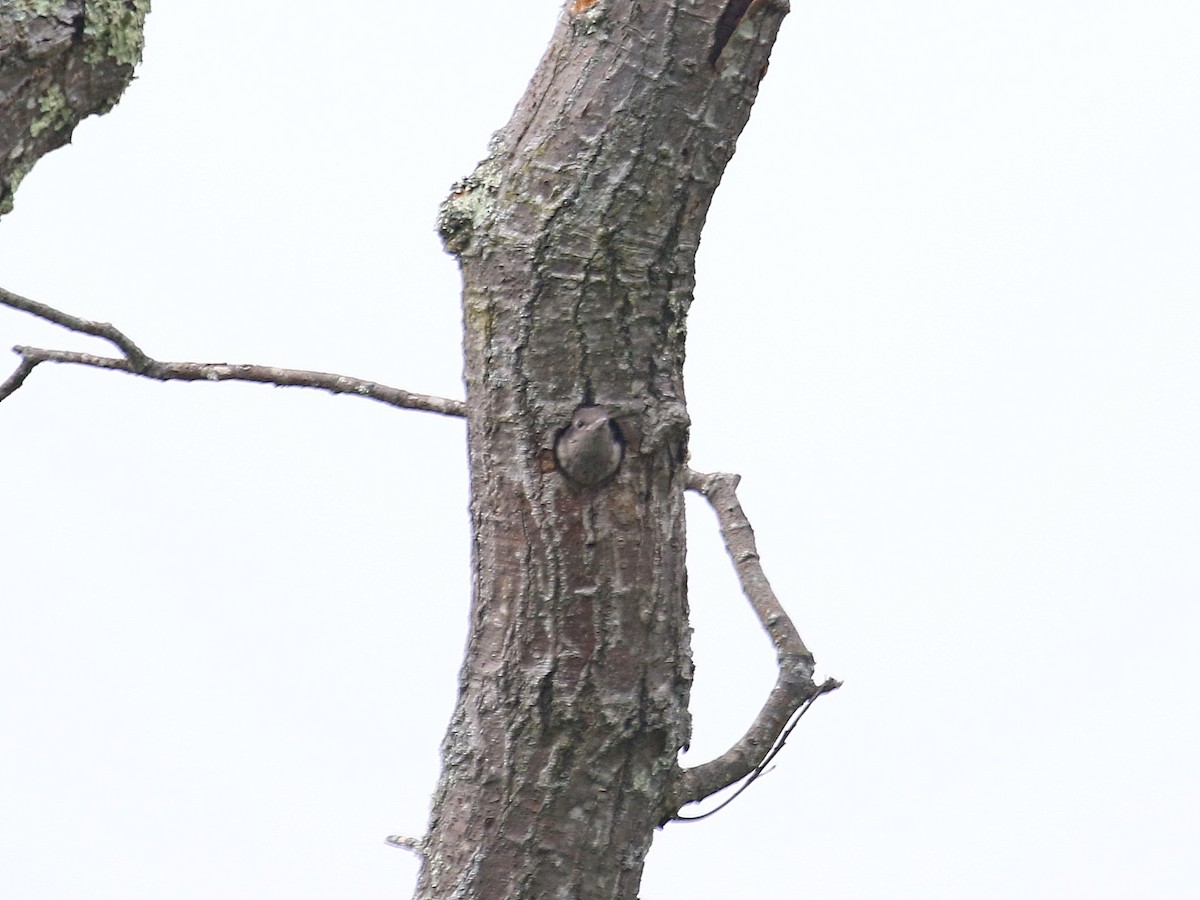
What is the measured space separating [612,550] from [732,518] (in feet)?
1.71

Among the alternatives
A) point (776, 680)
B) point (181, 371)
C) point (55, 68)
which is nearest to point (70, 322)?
point (181, 371)

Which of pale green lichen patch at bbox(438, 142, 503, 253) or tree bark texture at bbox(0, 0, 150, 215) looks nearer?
pale green lichen patch at bbox(438, 142, 503, 253)

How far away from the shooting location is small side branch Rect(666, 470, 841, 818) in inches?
51.4

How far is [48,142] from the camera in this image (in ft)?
4.47

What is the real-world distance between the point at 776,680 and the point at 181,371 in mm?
710

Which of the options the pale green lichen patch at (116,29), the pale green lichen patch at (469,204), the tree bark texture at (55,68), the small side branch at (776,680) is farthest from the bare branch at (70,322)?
the small side branch at (776,680)

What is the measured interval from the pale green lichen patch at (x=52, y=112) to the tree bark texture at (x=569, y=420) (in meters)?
0.48

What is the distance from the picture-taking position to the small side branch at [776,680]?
4.28 feet

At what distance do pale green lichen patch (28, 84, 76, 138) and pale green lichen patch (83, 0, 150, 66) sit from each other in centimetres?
5

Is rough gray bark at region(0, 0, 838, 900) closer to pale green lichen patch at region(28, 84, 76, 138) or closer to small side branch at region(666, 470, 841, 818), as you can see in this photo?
small side branch at region(666, 470, 841, 818)

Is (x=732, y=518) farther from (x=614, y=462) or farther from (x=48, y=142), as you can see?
(x=48, y=142)

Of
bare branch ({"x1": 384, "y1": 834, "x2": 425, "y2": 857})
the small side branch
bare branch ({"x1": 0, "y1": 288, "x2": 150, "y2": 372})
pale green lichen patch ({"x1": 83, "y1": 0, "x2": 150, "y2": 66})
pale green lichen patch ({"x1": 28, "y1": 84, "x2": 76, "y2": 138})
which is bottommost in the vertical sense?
bare branch ({"x1": 384, "y1": 834, "x2": 425, "y2": 857})

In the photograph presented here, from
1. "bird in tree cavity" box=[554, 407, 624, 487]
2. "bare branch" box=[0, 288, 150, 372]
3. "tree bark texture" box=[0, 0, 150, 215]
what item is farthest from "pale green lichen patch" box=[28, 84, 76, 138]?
"bird in tree cavity" box=[554, 407, 624, 487]

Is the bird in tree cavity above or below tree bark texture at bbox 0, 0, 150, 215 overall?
below
